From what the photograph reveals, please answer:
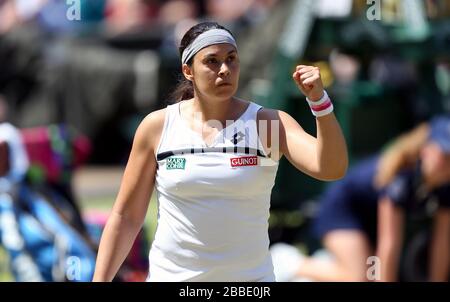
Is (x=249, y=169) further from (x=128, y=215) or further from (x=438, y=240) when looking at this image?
(x=438, y=240)

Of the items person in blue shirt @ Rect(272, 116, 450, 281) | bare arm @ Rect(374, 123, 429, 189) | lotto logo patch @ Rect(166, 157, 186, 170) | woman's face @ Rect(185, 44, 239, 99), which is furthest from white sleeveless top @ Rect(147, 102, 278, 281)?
bare arm @ Rect(374, 123, 429, 189)

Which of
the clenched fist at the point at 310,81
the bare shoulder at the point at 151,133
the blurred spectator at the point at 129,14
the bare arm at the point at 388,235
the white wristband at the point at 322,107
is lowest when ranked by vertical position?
the bare arm at the point at 388,235

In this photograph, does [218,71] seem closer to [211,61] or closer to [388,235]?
[211,61]

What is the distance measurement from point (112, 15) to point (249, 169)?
8.71 metres

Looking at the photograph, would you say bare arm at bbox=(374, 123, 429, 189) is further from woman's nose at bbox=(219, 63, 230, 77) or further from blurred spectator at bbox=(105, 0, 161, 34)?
blurred spectator at bbox=(105, 0, 161, 34)

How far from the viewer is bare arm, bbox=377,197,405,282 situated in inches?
294

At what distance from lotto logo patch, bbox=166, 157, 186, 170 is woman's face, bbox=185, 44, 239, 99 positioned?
0.25 m

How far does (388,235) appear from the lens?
746cm

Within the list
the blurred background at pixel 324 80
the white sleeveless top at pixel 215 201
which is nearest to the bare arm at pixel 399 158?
the blurred background at pixel 324 80

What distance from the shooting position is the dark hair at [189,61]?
4.23 metres

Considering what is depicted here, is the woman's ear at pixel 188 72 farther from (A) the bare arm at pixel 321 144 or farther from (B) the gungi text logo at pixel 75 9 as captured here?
(B) the gungi text logo at pixel 75 9
